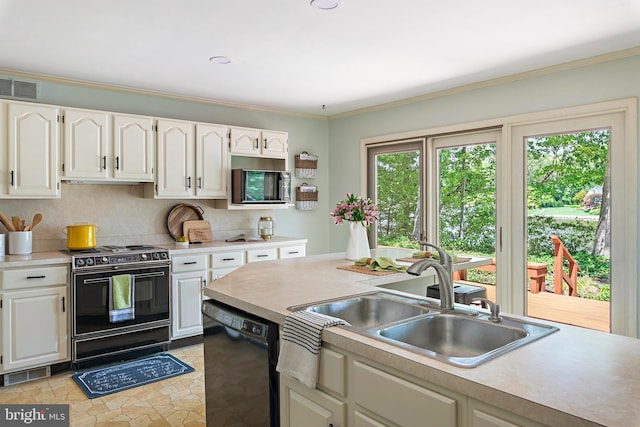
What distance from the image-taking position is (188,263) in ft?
13.4

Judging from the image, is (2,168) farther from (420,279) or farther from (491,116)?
(491,116)

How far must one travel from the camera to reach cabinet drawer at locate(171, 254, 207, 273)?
402 centimetres

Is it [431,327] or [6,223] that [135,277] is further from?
[431,327]

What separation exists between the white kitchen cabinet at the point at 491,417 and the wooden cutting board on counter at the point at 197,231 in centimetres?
382

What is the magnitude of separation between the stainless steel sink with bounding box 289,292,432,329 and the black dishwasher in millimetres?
281

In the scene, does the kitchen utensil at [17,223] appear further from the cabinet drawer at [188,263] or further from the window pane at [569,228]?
the window pane at [569,228]

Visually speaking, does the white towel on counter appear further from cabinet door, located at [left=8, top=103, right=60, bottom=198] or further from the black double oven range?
cabinet door, located at [left=8, top=103, right=60, bottom=198]

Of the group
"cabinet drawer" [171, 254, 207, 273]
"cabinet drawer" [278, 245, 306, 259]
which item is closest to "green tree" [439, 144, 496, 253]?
"cabinet drawer" [278, 245, 306, 259]

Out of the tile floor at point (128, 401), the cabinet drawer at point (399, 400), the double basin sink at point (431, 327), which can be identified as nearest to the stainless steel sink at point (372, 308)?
the double basin sink at point (431, 327)

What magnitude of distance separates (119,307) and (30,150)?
1437 millimetres

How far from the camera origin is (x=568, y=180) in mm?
3699

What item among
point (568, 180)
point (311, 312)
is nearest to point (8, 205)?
point (311, 312)

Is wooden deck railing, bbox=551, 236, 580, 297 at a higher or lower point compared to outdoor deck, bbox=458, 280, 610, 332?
higher

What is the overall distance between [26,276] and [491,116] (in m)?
4.06
